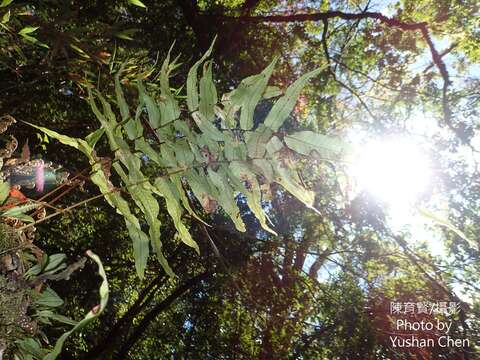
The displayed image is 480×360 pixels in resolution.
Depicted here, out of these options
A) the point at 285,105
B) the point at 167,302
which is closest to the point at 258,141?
the point at 285,105


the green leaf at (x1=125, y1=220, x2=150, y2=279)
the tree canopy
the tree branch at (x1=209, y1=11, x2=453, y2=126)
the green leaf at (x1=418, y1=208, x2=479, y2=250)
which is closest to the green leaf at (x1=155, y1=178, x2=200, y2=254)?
the green leaf at (x1=125, y1=220, x2=150, y2=279)

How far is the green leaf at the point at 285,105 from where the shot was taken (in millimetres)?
661

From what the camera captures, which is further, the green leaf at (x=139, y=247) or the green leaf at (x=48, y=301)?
the green leaf at (x=48, y=301)

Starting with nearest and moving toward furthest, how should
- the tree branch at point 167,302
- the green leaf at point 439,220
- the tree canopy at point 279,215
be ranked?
the green leaf at point 439,220
the tree canopy at point 279,215
the tree branch at point 167,302

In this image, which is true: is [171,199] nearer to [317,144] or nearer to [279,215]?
[317,144]

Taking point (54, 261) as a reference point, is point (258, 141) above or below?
above

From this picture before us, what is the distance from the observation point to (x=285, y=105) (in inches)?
27.3

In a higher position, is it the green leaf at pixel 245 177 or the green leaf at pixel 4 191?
the green leaf at pixel 245 177

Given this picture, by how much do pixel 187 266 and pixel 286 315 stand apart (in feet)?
4.85

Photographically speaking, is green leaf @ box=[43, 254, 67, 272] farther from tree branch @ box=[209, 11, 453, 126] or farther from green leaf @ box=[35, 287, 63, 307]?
tree branch @ box=[209, 11, 453, 126]

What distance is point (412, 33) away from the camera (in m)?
5.03

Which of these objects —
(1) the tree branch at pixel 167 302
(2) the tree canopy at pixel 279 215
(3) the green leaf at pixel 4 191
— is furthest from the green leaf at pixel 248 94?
(1) the tree branch at pixel 167 302

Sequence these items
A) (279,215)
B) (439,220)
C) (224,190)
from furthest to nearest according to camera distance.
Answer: (279,215) → (224,190) → (439,220)

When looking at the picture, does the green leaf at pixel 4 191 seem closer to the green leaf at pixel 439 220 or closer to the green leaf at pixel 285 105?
the green leaf at pixel 285 105
